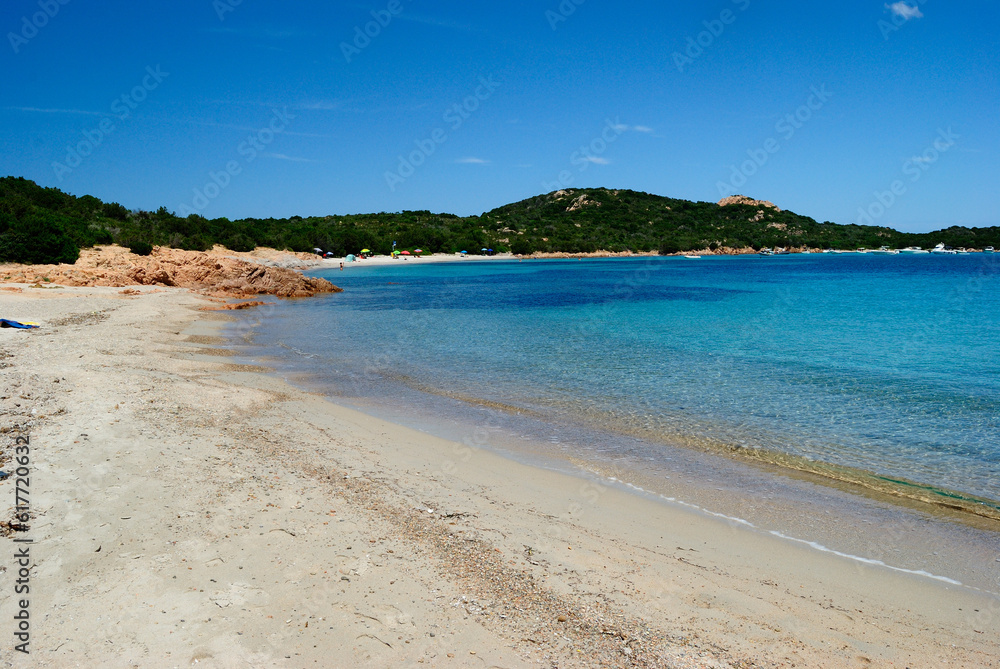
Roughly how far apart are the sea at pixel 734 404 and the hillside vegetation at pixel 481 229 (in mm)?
23135

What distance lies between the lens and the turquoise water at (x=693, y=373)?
26.1ft

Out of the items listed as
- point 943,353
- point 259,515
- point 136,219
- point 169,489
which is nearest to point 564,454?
point 259,515

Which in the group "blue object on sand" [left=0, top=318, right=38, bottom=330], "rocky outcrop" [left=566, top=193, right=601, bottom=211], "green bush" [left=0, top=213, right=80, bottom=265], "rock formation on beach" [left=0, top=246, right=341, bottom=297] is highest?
"rocky outcrop" [left=566, top=193, right=601, bottom=211]

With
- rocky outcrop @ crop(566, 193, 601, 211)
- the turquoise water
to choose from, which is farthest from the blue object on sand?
rocky outcrop @ crop(566, 193, 601, 211)

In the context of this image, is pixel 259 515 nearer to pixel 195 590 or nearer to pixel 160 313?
pixel 195 590

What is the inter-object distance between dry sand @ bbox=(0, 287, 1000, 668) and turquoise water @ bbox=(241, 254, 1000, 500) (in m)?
2.56

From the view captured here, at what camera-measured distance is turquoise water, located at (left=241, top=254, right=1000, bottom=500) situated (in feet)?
26.1

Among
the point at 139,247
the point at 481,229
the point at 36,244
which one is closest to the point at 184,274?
the point at 36,244

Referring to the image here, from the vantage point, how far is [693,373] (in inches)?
491

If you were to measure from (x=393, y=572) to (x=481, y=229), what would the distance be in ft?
355

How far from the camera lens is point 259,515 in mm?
4641

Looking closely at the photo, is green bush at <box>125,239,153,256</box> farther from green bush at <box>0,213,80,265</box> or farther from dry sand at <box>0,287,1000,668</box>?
dry sand at <box>0,287,1000,668</box>

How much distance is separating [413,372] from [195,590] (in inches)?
354

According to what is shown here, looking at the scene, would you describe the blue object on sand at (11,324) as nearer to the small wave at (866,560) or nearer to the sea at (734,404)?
the sea at (734,404)
